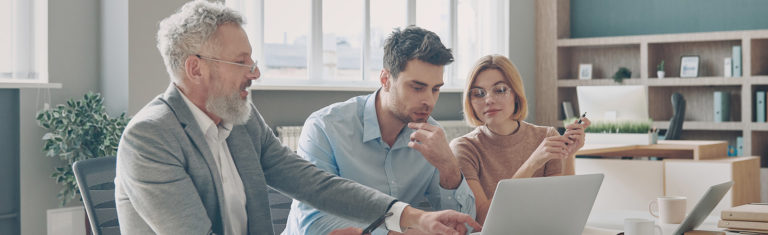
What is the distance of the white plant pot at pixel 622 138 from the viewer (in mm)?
4500

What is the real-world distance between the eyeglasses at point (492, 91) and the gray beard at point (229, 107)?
0.97 metres

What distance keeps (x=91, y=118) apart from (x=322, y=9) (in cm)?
216

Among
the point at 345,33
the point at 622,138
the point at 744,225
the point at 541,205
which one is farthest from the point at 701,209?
the point at 345,33

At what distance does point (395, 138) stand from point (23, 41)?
2.74m

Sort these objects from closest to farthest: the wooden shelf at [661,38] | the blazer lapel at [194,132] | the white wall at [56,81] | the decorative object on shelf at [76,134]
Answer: the blazer lapel at [194,132] < the decorative object on shelf at [76,134] < the white wall at [56,81] < the wooden shelf at [661,38]

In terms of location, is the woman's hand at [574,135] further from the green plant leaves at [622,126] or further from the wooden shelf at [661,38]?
the wooden shelf at [661,38]

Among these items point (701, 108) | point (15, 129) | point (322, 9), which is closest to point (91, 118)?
point (15, 129)

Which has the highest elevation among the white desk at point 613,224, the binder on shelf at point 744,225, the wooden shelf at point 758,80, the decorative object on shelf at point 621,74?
the decorative object on shelf at point 621,74

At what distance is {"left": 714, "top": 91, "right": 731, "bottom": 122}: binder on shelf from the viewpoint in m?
6.46

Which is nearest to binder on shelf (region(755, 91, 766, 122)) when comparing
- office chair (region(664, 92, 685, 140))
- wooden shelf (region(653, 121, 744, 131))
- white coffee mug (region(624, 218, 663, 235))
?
wooden shelf (region(653, 121, 744, 131))

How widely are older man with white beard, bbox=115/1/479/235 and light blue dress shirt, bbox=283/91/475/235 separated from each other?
14 cm

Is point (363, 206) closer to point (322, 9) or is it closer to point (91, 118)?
point (91, 118)

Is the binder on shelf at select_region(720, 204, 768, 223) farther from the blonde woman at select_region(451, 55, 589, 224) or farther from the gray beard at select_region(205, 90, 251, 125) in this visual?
the gray beard at select_region(205, 90, 251, 125)

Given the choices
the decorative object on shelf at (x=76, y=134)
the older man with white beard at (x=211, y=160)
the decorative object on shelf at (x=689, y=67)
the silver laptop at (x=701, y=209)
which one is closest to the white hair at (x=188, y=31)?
the older man with white beard at (x=211, y=160)
